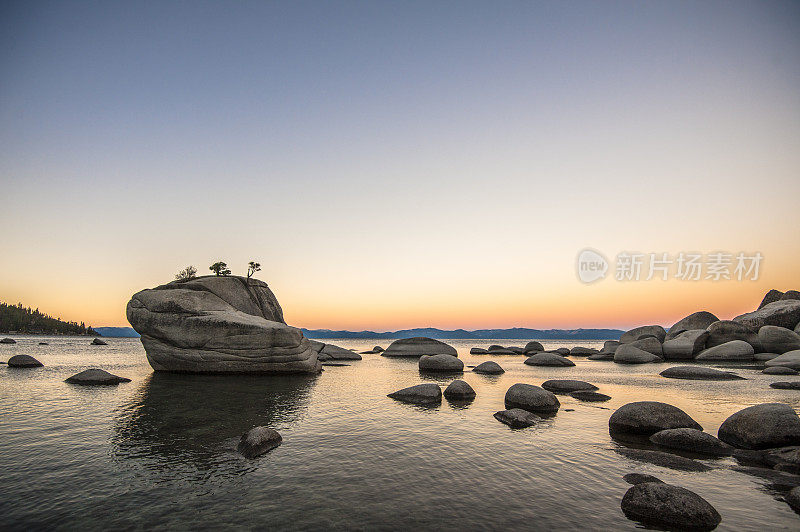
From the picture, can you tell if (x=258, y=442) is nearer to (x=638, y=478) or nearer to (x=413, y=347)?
(x=638, y=478)

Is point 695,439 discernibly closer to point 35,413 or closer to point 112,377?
point 35,413

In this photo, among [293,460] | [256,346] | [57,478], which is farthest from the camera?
[256,346]

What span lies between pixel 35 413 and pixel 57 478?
30.5 ft

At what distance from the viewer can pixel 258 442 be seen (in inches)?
415

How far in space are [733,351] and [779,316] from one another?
11237mm

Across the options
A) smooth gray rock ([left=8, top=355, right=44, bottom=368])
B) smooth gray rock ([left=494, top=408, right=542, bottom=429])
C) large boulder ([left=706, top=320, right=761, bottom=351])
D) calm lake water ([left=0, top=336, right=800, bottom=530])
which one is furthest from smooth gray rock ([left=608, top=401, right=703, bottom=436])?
large boulder ([left=706, top=320, right=761, bottom=351])

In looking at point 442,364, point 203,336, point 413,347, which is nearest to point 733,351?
point 442,364

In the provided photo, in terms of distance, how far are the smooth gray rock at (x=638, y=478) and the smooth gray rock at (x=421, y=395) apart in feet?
36.0

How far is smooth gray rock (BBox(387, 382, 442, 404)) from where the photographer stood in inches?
753

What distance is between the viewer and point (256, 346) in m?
28.1

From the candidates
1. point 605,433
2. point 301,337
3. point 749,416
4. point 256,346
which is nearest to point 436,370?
point 301,337

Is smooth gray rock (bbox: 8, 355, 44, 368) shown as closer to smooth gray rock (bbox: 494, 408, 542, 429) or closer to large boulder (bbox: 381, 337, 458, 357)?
smooth gray rock (bbox: 494, 408, 542, 429)

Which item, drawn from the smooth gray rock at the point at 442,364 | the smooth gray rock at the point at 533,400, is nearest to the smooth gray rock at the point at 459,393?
the smooth gray rock at the point at 533,400

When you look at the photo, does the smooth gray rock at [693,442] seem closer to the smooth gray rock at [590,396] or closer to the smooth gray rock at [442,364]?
the smooth gray rock at [590,396]
